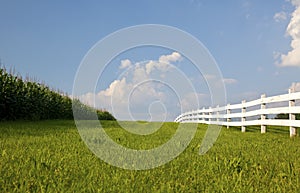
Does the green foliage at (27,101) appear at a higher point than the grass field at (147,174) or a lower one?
higher

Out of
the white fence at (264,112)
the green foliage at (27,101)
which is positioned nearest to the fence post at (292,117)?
the white fence at (264,112)

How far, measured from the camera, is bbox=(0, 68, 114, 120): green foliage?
16750 millimetres

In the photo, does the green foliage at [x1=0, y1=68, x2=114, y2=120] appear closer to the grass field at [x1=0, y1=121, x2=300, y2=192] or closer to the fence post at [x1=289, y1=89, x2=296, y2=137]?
the fence post at [x1=289, y1=89, x2=296, y2=137]

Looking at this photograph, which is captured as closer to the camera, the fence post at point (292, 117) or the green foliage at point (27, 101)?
the fence post at point (292, 117)

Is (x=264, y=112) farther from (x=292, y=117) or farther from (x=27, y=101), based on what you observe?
(x=27, y=101)

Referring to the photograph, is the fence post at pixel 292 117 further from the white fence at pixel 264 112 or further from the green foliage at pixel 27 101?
the green foliage at pixel 27 101

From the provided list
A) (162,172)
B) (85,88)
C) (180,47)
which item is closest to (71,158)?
(85,88)

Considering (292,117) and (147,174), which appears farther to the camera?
(292,117)

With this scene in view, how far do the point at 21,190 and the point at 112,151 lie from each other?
8.70 feet

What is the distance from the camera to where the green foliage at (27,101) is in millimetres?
16750

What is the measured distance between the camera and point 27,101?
59.1ft

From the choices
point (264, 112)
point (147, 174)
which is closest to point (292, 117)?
point (264, 112)

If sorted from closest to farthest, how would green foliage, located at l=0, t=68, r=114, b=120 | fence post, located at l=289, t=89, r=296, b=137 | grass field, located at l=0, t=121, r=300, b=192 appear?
grass field, located at l=0, t=121, r=300, b=192 < fence post, located at l=289, t=89, r=296, b=137 < green foliage, located at l=0, t=68, r=114, b=120

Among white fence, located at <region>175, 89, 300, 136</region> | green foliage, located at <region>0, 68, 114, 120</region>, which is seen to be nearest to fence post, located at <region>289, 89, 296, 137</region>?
white fence, located at <region>175, 89, 300, 136</region>
